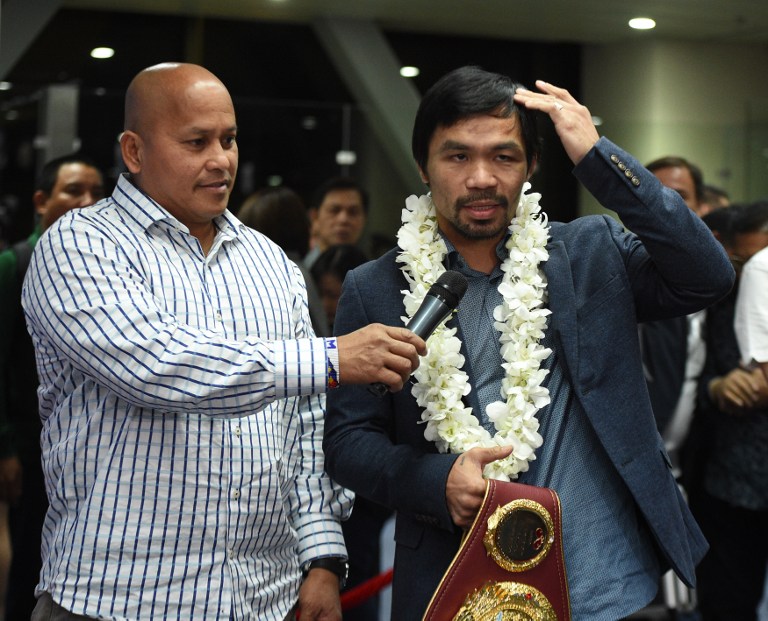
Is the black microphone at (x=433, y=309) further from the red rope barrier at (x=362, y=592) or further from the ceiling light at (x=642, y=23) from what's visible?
the ceiling light at (x=642, y=23)

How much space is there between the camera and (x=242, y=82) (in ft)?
22.7

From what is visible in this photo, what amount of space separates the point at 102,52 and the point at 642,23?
10.6 ft

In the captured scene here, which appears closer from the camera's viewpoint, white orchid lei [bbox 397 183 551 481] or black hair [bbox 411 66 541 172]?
white orchid lei [bbox 397 183 551 481]

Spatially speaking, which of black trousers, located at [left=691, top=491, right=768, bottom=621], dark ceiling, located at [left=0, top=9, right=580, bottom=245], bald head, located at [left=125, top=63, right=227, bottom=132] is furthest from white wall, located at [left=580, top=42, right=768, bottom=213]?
bald head, located at [left=125, top=63, right=227, bottom=132]

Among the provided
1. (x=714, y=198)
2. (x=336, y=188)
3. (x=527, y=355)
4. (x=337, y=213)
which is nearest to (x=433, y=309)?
(x=527, y=355)

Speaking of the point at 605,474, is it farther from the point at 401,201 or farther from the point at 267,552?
the point at 401,201

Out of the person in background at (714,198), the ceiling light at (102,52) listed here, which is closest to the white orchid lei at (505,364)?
the person in background at (714,198)

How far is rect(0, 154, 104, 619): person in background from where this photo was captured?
4211 mm

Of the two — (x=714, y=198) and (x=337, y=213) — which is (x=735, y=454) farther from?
(x=337, y=213)

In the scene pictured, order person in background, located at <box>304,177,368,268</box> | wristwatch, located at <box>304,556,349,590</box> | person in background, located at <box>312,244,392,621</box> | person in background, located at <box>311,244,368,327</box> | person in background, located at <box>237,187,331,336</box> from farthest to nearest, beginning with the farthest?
person in background, located at <box>304,177,368,268</box>, person in background, located at <box>311,244,368,327</box>, person in background, located at <box>237,187,331,336</box>, person in background, located at <box>312,244,392,621</box>, wristwatch, located at <box>304,556,349,590</box>

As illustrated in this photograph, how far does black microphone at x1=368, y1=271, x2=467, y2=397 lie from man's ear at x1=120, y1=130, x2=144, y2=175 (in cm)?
74

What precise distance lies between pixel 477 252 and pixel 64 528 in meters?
1.09

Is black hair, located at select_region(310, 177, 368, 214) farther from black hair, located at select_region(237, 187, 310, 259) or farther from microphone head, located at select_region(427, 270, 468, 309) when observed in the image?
microphone head, located at select_region(427, 270, 468, 309)

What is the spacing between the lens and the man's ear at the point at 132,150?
8.29 feet
